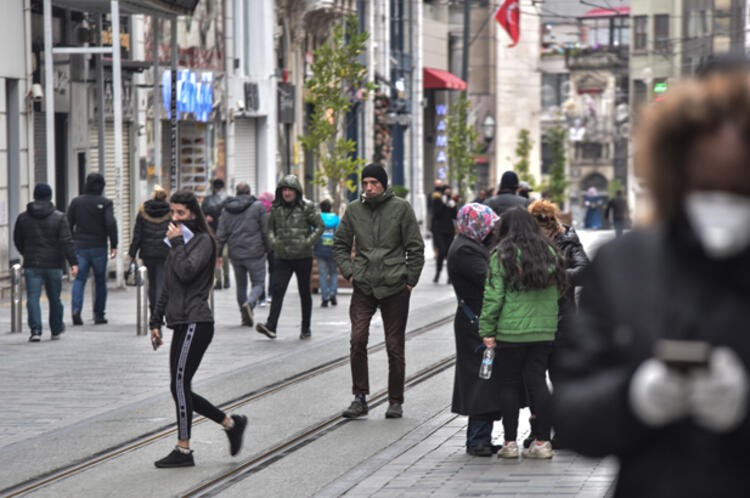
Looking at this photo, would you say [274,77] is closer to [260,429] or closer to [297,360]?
[297,360]

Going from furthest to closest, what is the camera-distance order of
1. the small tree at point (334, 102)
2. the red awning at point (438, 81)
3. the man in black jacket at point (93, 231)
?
the red awning at point (438, 81) → the small tree at point (334, 102) → the man in black jacket at point (93, 231)

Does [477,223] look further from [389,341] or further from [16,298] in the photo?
[16,298]

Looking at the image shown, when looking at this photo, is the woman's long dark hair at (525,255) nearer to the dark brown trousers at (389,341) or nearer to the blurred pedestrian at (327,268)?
the dark brown trousers at (389,341)

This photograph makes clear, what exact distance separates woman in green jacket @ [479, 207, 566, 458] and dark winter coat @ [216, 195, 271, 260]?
11066 millimetres

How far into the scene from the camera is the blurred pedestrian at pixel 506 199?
643 inches

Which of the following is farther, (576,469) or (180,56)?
(180,56)

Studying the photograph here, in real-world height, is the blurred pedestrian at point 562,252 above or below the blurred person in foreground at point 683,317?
below

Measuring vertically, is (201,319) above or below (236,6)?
below

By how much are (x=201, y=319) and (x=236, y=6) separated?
29882 millimetres

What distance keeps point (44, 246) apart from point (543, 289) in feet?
32.1

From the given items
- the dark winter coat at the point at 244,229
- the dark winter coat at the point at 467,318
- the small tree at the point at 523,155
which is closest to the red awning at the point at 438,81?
the small tree at the point at 523,155

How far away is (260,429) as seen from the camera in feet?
38.4

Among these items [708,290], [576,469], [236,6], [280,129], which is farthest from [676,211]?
[280,129]

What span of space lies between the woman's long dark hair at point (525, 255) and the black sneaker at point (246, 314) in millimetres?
10664
